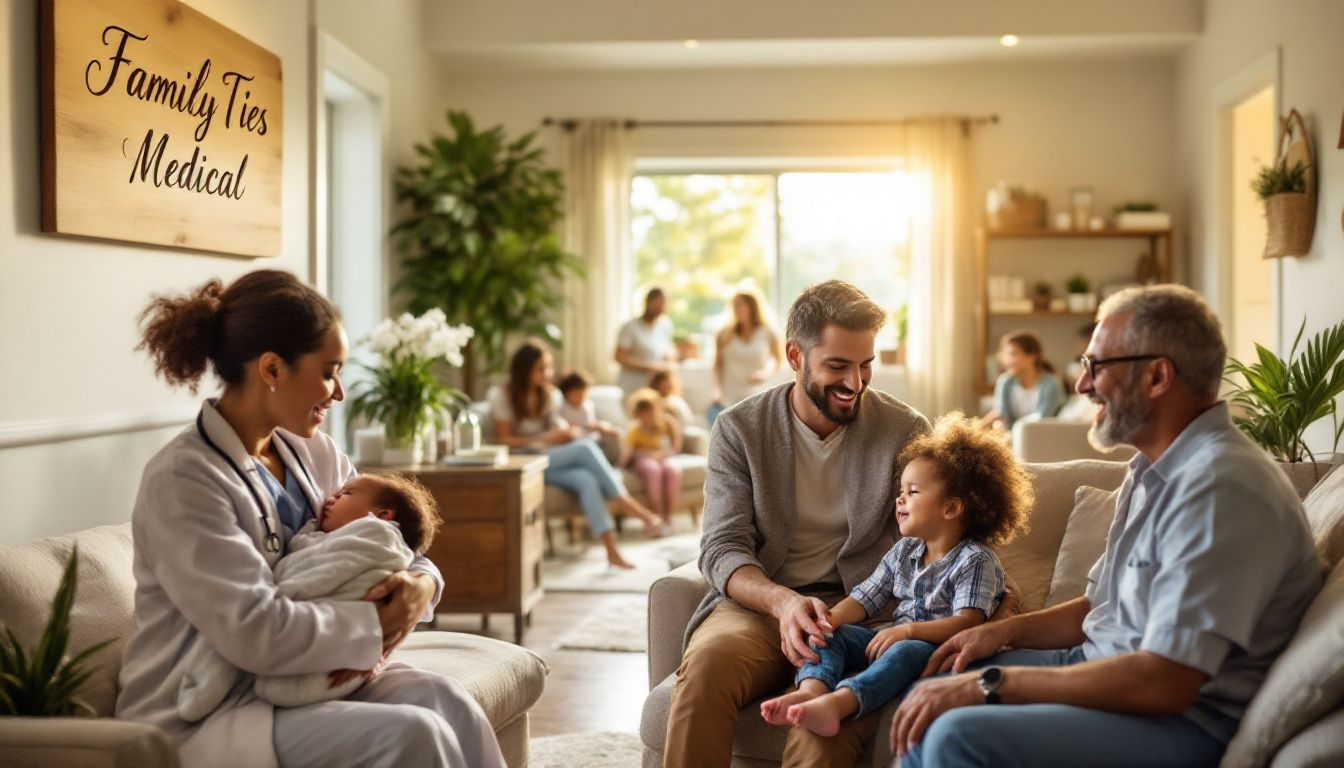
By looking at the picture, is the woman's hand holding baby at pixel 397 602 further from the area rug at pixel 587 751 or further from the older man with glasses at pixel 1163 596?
the area rug at pixel 587 751

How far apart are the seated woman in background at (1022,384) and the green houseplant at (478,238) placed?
2.63 metres

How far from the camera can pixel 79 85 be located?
3420 mm

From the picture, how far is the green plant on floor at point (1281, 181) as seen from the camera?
5.59 m

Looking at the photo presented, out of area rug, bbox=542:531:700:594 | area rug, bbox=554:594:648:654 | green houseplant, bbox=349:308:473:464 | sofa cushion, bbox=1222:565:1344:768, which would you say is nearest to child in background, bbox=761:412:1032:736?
sofa cushion, bbox=1222:565:1344:768

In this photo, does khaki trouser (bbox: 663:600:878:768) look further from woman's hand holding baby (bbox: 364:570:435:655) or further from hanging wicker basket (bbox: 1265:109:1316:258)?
hanging wicker basket (bbox: 1265:109:1316:258)

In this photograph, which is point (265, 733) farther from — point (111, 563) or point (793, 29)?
point (793, 29)

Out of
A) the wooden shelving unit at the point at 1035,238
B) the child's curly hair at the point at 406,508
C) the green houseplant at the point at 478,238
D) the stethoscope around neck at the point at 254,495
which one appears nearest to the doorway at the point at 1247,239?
the wooden shelving unit at the point at 1035,238

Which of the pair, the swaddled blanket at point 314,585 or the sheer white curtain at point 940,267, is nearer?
the swaddled blanket at point 314,585

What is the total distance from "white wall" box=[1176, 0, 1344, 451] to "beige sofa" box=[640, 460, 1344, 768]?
3.08 metres

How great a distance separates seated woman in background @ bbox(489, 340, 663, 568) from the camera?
6484 mm

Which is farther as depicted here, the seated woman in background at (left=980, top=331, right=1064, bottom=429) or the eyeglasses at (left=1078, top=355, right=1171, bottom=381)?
the seated woman in background at (left=980, top=331, right=1064, bottom=429)

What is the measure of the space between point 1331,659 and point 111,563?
206 cm

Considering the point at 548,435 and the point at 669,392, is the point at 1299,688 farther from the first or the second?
the point at 669,392

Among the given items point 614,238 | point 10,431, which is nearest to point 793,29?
point 614,238
